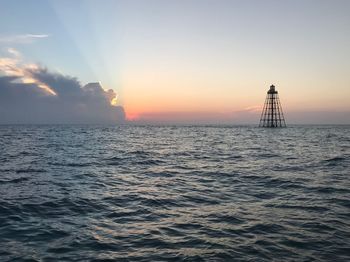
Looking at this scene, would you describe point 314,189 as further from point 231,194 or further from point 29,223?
point 29,223

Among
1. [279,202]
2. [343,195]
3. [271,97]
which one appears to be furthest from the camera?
[271,97]

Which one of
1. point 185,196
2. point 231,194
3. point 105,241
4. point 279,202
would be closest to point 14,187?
point 185,196

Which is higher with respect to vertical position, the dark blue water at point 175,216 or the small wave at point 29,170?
the dark blue water at point 175,216

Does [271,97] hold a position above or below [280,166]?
above

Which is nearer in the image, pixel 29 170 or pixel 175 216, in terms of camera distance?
pixel 175 216

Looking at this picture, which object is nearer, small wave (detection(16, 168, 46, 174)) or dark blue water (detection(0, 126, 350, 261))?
dark blue water (detection(0, 126, 350, 261))

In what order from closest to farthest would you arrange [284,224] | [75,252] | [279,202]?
[75,252]
[284,224]
[279,202]

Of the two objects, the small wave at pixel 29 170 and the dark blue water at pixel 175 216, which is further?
the small wave at pixel 29 170

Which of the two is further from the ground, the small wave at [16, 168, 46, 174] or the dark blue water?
the dark blue water

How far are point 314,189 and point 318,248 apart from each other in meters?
8.11

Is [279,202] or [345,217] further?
[279,202]

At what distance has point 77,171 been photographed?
72.5 ft

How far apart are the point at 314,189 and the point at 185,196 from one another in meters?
6.40

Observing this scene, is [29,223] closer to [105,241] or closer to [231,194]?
[105,241]
